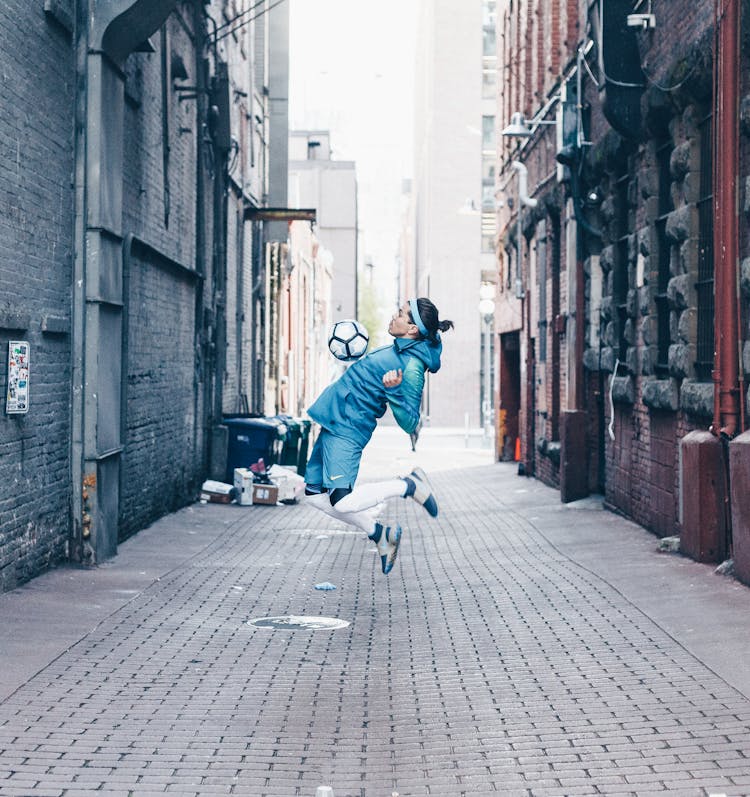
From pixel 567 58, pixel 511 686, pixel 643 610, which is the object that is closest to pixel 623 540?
pixel 643 610

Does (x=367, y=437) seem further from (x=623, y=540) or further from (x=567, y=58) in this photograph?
(x=567, y=58)

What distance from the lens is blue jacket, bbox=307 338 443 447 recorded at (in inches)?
337

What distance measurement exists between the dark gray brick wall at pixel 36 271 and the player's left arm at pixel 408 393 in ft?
10.2

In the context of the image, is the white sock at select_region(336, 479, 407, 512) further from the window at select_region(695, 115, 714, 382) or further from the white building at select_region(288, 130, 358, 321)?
the white building at select_region(288, 130, 358, 321)

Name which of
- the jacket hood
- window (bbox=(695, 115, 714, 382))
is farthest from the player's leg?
window (bbox=(695, 115, 714, 382))

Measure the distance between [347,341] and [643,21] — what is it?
25.4 feet

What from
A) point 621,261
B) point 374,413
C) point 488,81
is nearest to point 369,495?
point 374,413

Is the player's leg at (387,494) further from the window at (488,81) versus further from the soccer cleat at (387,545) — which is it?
the window at (488,81)

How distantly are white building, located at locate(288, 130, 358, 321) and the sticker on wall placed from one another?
73043 mm

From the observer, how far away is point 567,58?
816 inches

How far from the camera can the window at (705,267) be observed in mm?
12477

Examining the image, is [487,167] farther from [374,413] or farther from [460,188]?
[374,413]

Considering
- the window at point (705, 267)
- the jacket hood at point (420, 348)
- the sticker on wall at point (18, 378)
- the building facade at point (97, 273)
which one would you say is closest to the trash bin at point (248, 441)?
the building facade at point (97, 273)

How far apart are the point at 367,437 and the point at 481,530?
747 cm
